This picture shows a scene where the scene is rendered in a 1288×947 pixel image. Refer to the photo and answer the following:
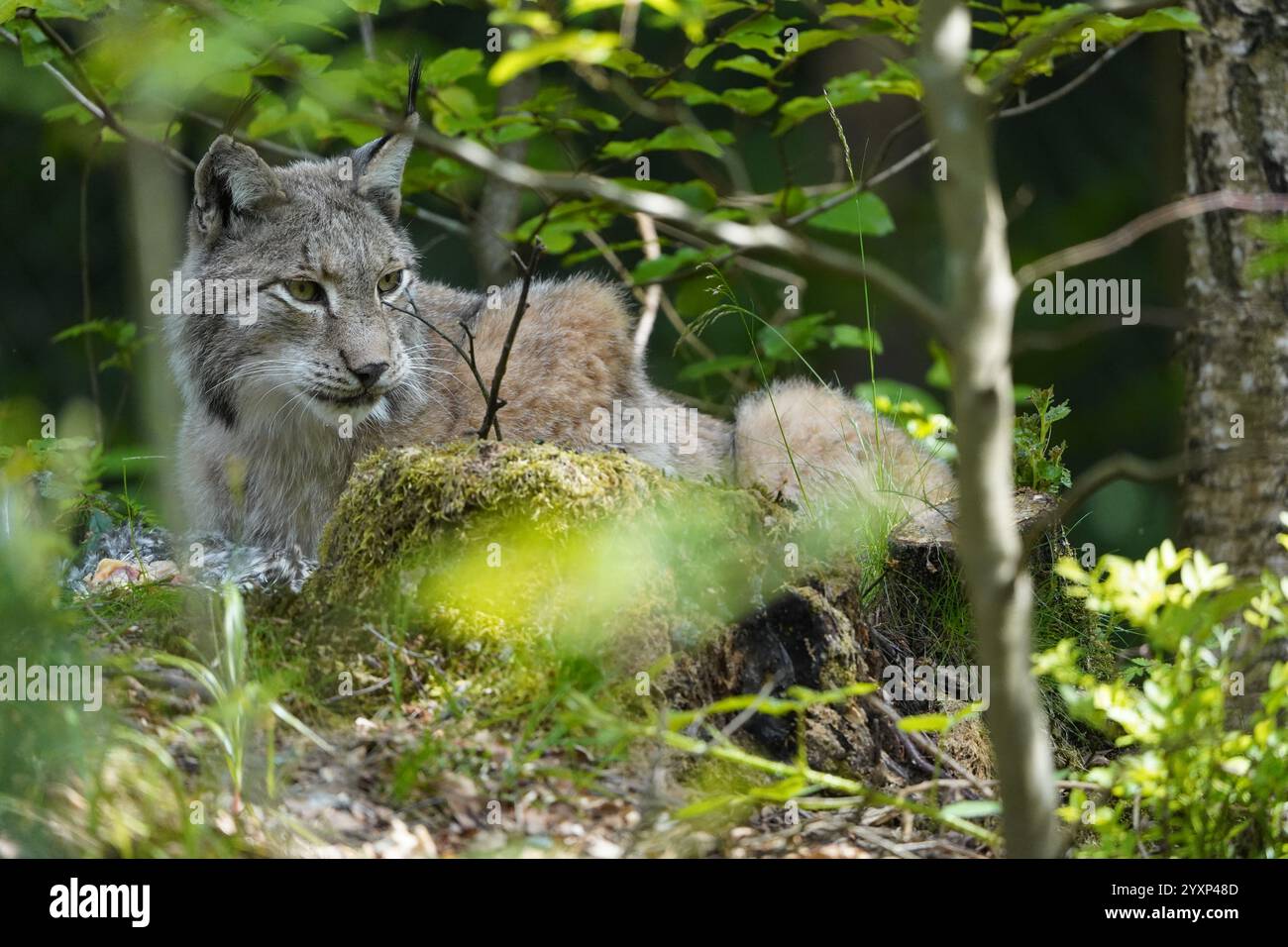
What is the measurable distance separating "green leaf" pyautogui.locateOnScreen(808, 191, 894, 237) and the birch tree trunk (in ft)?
8.44

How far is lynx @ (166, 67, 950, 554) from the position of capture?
421 centimetres

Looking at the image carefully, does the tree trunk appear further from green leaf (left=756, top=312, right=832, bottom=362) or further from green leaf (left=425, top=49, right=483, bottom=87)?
green leaf (left=425, top=49, right=483, bottom=87)

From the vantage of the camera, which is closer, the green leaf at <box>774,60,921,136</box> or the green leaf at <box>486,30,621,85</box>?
the green leaf at <box>486,30,621,85</box>

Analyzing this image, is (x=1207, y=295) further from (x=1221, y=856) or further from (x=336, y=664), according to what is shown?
(x=336, y=664)

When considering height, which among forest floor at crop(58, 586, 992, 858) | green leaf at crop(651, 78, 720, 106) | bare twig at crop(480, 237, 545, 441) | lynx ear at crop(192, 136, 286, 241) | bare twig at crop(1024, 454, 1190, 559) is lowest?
forest floor at crop(58, 586, 992, 858)

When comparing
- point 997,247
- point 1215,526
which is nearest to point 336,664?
point 997,247

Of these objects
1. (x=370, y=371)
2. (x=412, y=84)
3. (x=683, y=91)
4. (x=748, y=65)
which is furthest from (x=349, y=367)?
(x=748, y=65)

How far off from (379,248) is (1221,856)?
3135mm

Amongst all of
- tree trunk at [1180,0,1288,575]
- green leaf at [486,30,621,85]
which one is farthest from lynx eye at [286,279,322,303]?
tree trunk at [1180,0,1288,575]

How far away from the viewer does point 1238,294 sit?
438cm

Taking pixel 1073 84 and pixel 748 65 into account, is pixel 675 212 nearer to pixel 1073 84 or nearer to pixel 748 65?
pixel 748 65

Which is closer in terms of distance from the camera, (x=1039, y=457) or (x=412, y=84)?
Answer: (x=412, y=84)

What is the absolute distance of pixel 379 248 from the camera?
4.39 meters

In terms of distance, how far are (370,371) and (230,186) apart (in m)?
0.83
